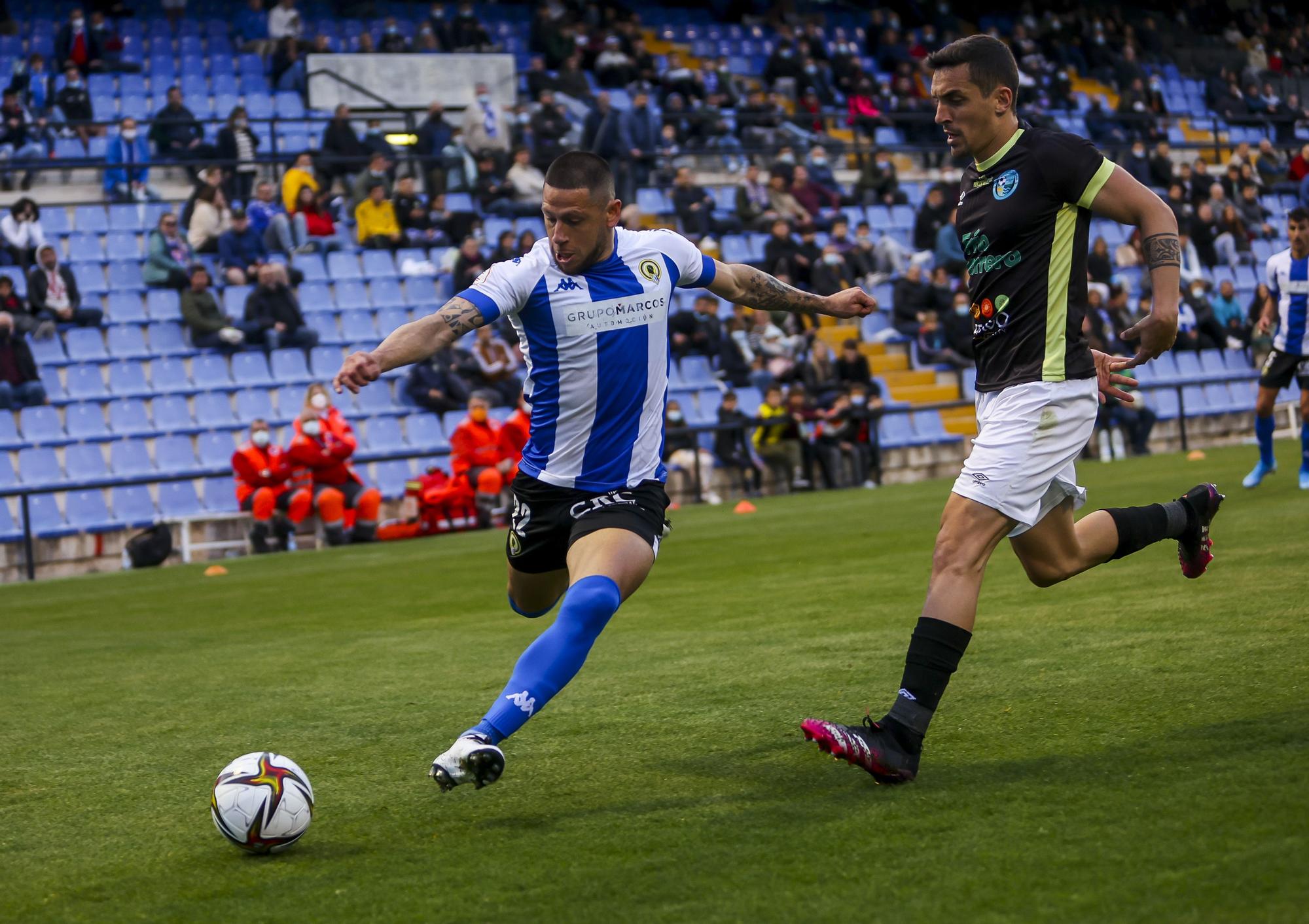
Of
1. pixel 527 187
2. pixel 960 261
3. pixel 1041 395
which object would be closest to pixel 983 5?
pixel 960 261

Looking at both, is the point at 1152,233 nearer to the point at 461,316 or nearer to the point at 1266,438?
the point at 461,316

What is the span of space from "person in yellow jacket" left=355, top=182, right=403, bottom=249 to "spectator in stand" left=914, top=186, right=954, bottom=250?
851 cm

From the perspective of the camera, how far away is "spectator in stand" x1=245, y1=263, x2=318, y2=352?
1872cm

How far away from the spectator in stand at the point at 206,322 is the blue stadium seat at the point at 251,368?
0.65ft

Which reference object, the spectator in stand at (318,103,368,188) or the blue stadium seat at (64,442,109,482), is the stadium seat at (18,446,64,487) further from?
the spectator in stand at (318,103,368,188)

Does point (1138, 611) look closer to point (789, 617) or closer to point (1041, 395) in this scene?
point (789, 617)

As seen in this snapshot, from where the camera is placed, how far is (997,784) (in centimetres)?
437

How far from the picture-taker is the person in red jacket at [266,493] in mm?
16156

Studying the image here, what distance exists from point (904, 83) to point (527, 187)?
408 inches

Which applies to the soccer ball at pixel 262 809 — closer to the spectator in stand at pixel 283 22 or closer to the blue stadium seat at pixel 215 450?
the blue stadium seat at pixel 215 450

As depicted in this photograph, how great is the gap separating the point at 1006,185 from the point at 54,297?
15708 mm

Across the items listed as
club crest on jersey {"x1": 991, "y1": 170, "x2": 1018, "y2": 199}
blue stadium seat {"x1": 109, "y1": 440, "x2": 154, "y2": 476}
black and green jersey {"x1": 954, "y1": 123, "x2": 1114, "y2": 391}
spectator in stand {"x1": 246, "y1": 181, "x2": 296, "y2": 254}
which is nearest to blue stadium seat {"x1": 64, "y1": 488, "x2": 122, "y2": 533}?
blue stadium seat {"x1": 109, "y1": 440, "x2": 154, "y2": 476}

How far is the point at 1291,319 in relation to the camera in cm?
1272

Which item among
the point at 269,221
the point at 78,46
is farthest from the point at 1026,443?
the point at 78,46
